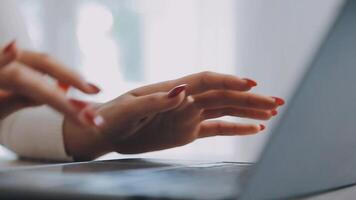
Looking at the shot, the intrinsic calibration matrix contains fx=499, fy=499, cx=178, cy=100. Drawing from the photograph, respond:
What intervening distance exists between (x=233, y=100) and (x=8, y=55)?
0.76ft

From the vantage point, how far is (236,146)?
1.36 m

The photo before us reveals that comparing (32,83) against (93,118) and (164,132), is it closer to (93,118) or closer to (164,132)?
(93,118)

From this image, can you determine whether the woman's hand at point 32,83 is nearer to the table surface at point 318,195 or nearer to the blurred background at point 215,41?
the table surface at point 318,195

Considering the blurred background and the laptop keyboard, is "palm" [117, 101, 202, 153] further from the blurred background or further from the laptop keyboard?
the blurred background

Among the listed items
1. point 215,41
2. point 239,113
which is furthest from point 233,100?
point 215,41

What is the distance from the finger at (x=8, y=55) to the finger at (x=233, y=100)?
7.6 inches

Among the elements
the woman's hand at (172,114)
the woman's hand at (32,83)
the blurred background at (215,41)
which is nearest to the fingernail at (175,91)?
the woman's hand at (172,114)

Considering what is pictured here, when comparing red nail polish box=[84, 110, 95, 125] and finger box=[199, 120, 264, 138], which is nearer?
red nail polish box=[84, 110, 95, 125]

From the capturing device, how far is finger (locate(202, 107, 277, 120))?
43cm

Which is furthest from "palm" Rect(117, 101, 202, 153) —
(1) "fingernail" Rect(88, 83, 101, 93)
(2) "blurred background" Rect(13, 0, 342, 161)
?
(2) "blurred background" Rect(13, 0, 342, 161)

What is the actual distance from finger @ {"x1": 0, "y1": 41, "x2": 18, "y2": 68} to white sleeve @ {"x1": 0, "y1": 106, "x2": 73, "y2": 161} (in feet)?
0.09

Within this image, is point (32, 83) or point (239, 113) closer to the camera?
point (32, 83)

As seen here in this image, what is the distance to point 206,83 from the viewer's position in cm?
39

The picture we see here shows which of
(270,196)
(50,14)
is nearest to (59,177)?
(270,196)
